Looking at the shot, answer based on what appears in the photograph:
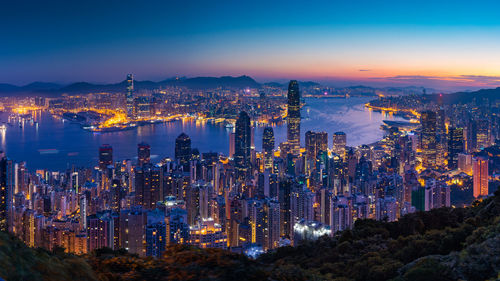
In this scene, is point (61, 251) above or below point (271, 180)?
above

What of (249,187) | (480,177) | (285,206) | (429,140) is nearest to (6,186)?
(249,187)

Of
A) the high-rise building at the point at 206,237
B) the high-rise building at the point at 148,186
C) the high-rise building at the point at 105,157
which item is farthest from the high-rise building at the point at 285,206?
the high-rise building at the point at 105,157

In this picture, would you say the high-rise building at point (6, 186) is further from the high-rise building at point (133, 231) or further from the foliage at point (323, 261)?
the foliage at point (323, 261)

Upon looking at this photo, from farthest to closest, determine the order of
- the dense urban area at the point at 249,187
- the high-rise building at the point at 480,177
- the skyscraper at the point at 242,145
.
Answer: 1. the skyscraper at the point at 242,145
2. the high-rise building at the point at 480,177
3. the dense urban area at the point at 249,187

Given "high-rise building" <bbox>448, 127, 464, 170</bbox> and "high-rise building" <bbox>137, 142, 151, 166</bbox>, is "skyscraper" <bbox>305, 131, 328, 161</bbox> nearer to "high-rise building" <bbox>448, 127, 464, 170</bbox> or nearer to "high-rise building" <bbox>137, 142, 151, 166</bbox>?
"high-rise building" <bbox>448, 127, 464, 170</bbox>

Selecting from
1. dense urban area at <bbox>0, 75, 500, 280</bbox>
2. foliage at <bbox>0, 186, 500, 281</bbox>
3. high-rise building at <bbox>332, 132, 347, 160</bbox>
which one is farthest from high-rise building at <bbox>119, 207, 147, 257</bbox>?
high-rise building at <bbox>332, 132, 347, 160</bbox>

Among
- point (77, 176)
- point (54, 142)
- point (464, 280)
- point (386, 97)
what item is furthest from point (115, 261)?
point (386, 97)

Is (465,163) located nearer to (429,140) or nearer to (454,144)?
(454,144)

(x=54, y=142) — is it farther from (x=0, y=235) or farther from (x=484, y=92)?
(x=484, y=92)
